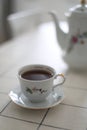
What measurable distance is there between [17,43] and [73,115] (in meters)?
0.78

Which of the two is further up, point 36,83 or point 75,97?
point 36,83

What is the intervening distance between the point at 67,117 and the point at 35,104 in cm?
10

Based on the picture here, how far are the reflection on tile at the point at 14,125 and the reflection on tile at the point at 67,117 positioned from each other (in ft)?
0.14

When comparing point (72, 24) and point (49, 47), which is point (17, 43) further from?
point (72, 24)

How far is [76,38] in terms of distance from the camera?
0.85 metres

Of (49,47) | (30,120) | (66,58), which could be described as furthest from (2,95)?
(49,47)

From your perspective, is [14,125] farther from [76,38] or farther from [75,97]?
[76,38]

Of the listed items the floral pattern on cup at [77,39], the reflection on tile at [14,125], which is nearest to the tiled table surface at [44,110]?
the reflection on tile at [14,125]

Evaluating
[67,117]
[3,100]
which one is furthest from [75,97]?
[3,100]

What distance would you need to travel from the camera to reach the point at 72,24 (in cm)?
84

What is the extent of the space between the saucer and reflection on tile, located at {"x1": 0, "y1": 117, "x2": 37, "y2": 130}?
5 cm

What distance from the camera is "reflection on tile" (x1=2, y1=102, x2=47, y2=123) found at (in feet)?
1.88

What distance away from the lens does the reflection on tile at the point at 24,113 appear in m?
0.57

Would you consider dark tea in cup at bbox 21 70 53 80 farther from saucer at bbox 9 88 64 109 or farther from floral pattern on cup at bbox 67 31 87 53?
floral pattern on cup at bbox 67 31 87 53
